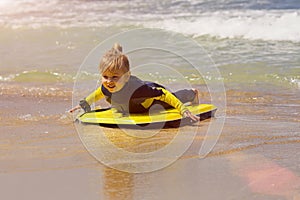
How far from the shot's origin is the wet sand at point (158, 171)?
9.82 ft

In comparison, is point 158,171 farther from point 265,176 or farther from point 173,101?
point 173,101

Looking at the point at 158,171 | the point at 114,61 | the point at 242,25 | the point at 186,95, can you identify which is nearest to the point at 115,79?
the point at 114,61

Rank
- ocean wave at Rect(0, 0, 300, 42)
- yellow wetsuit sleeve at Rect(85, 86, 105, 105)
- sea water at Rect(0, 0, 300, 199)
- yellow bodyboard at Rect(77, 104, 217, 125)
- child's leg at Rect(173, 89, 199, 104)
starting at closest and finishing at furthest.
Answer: sea water at Rect(0, 0, 300, 199), yellow bodyboard at Rect(77, 104, 217, 125), yellow wetsuit sleeve at Rect(85, 86, 105, 105), child's leg at Rect(173, 89, 199, 104), ocean wave at Rect(0, 0, 300, 42)

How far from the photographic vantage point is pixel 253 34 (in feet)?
32.1

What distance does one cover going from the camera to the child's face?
413cm

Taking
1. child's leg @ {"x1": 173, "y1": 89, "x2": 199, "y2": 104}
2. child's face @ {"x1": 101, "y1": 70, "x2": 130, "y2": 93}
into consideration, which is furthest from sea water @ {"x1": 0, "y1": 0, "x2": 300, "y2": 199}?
child's face @ {"x1": 101, "y1": 70, "x2": 130, "y2": 93}

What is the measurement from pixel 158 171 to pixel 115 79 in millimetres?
1027

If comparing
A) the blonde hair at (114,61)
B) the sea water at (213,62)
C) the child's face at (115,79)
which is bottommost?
the sea water at (213,62)

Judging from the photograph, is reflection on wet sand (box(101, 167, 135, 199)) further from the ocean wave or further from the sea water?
the ocean wave

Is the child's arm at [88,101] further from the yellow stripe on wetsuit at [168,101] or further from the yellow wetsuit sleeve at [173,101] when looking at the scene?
the yellow wetsuit sleeve at [173,101]

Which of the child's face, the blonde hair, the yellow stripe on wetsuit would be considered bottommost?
the yellow stripe on wetsuit

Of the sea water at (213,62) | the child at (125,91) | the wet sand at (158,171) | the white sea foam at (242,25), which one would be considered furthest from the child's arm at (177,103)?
the white sea foam at (242,25)

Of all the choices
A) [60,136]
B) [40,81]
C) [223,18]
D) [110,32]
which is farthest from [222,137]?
[223,18]

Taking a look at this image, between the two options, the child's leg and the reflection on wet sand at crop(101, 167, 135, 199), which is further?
the child's leg
